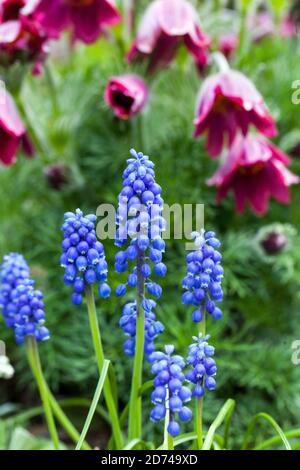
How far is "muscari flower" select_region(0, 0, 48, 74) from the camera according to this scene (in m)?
1.14

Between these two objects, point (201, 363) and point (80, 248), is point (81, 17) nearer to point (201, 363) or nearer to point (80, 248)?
point (80, 248)

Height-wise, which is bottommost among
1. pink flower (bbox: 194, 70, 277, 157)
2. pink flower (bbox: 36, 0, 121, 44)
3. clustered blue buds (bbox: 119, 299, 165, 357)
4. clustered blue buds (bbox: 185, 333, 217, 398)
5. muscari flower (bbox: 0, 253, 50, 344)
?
clustered blue buds (bbox: 185, 333, 217, 398)

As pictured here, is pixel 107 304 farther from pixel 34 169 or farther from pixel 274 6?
pixel 274 6

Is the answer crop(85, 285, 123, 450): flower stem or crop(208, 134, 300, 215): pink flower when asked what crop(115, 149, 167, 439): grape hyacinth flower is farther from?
crop(208, 134, 300, 215): pink flower

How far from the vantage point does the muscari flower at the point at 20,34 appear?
1.14m

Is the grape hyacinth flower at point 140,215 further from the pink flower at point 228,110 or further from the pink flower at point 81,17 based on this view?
Answer: the pink flower at point 81,17

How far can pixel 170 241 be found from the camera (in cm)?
126

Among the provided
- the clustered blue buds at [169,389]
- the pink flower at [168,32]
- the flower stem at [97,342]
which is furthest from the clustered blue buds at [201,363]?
the pink flower at [168,32]

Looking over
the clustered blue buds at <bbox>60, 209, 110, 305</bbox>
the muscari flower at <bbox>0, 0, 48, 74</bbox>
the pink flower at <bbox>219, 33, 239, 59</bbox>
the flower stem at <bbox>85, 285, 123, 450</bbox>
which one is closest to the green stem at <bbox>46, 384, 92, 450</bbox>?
the flower stem at <bbox>85, 285, 123, 450</bbox>

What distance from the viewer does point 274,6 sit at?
1.46m

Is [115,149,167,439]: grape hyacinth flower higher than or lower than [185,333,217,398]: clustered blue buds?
higher

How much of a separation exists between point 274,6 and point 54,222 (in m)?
0.61

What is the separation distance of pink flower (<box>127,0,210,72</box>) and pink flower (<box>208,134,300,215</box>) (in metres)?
0.17

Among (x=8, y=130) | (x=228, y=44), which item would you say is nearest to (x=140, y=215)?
(x=8, y=130)
